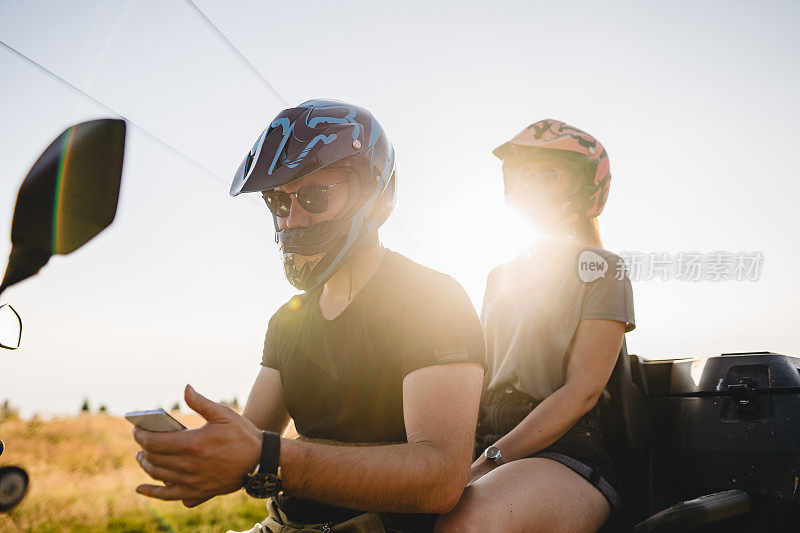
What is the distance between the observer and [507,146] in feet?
9.29

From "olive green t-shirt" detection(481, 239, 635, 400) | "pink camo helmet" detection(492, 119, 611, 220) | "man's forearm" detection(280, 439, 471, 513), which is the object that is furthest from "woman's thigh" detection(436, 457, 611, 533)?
"pink camo helmet" detection(492, 119, 611, 220)

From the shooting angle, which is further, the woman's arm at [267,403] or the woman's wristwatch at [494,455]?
the woman's wristwatch at [494,455]

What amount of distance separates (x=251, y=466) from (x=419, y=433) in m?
0.44

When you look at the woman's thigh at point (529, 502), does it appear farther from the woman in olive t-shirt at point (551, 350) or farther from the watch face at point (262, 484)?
the watch face at point (262, 484)

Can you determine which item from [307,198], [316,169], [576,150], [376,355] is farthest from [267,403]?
[576,150]

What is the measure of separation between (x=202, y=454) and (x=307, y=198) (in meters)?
0.99

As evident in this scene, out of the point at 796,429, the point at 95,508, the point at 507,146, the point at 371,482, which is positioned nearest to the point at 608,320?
the point at 796,429

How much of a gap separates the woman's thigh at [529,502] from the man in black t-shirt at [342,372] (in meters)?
0.14

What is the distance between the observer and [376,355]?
5.44 ft

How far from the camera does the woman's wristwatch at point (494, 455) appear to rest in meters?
2.17

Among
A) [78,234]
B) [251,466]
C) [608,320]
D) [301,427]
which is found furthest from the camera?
[608,320]

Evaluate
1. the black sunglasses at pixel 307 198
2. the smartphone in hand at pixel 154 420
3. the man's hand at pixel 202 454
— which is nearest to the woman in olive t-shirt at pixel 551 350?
the man's hand at pixel 202 454

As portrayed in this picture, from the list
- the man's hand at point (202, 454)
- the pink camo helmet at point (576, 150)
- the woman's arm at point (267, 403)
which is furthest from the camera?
the pink camo helmet at point (576, 150)

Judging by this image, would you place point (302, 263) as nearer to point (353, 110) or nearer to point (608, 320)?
point (353, 110)
